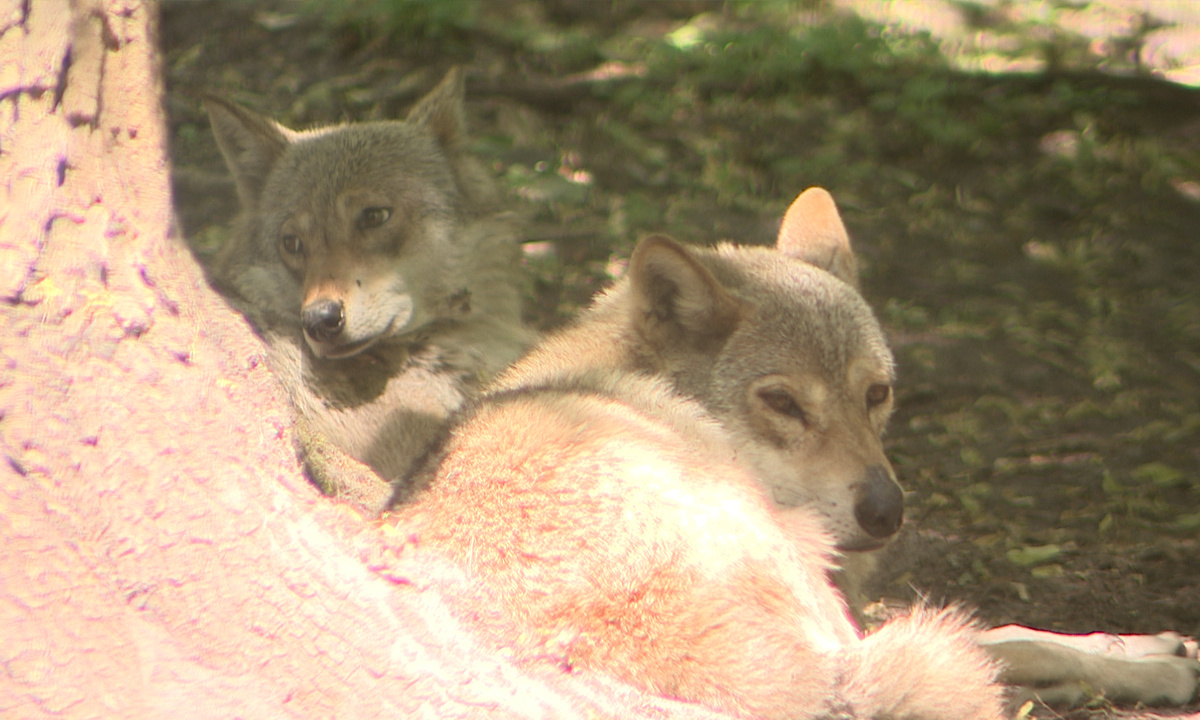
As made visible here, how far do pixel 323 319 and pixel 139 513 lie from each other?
97.7 inches

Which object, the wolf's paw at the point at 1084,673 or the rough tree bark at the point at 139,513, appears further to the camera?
the wolf's paw at the point at 1084,673

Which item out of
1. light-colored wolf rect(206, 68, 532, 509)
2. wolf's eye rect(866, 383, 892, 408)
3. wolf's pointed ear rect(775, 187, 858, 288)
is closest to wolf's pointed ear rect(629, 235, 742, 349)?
wolf's eye rect(866, 383, 892, 408)

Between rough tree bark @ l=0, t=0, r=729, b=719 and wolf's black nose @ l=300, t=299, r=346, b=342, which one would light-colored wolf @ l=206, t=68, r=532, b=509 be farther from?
rough tree bark @ l=0, t=0, r=729, b=719

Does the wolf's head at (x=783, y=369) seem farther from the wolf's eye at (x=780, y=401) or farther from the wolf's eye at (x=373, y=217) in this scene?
the wolf's eye at (x=373, y=217)

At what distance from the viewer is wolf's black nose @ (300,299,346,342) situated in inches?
180

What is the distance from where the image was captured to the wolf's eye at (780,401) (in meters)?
3.78

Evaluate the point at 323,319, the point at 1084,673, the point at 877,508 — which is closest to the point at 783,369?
the point at 877,508

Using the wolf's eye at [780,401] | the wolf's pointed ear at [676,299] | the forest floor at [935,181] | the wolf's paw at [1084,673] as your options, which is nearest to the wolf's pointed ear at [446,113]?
the forest floor at [935,181]

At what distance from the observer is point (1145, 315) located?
22.6 ft

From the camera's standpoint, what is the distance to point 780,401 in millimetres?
3783

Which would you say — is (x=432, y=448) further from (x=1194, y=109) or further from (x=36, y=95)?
(x=1194, y=109)

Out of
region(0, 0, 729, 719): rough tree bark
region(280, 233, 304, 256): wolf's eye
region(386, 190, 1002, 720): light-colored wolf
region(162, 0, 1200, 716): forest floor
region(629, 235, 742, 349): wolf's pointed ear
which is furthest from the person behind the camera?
region(162, 0, 1200, 716): forest floor

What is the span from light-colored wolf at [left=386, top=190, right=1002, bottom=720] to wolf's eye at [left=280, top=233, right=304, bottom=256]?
5.94ft

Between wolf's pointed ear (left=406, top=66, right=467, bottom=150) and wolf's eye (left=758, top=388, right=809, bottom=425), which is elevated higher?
wolf's pointed ear (left=406, top=66, right=467, bottom=150)
